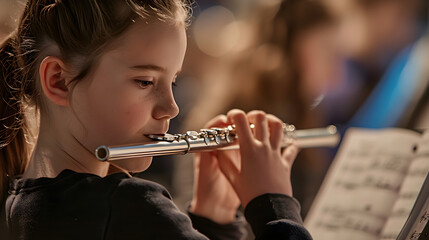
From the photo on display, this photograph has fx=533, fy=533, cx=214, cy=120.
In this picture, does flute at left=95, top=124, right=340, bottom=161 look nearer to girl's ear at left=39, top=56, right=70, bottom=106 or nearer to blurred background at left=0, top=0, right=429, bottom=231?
girl's ear at left=39, top=56, right=70, bottom=106

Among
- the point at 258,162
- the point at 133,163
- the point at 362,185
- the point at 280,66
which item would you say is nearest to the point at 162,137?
the point at 133,163

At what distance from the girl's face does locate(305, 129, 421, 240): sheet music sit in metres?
0.40

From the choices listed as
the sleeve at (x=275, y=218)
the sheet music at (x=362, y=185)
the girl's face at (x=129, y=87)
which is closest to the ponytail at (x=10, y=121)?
the girl's face at (x=129, y=87)

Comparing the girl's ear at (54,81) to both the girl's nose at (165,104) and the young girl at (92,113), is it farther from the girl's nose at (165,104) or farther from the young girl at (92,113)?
the girl's nose at (165,104)

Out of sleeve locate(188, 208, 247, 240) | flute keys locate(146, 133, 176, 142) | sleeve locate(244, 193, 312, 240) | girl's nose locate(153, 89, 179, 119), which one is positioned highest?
girl's nose locate(153, 89, 179, 119)

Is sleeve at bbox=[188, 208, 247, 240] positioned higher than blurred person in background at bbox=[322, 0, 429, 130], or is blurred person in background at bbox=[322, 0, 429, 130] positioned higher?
blurred person in background at bbox=[322, 0, 429, 130]

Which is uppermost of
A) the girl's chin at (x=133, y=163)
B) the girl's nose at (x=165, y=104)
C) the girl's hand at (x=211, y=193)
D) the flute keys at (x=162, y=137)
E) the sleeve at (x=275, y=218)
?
the girl's nose at (x=165, y=104)

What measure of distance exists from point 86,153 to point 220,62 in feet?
4.29

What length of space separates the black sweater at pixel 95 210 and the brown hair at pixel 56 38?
112 mm

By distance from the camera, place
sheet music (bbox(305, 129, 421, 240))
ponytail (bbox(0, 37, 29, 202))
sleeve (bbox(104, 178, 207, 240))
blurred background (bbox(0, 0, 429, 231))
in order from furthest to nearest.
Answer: blurred background (bbox(0, 0, 429, 231)) < sheet music (bbox(305, 129, 421, 240)) < ponytail (bbox(0, 37, 29, 202)) < sleeve (bbox(104, 178, 207, 240))

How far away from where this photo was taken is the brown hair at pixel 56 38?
584mm

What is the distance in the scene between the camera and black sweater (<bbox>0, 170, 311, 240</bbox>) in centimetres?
55

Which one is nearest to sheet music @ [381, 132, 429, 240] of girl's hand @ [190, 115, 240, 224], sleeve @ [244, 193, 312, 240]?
sleeve @ [244, 193, 312, 240]

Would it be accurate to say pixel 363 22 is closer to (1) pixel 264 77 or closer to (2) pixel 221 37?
(1) pixel 264 77
